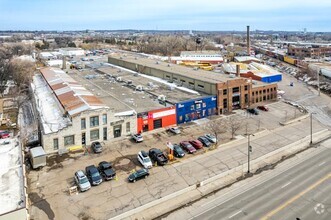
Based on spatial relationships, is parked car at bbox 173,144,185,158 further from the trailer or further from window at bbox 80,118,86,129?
the trailer

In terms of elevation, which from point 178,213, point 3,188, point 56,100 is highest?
point 56,100

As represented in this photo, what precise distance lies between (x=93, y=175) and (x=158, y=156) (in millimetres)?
8977

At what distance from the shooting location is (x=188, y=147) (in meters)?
Answer: 41.8

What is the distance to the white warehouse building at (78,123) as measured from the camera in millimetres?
41844

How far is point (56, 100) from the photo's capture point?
5656 cm

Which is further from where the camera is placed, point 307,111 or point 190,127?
point 307,111

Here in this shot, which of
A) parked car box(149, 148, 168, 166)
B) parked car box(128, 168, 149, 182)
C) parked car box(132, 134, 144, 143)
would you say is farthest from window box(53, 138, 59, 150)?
parked car box(128, 168, 149, 182)

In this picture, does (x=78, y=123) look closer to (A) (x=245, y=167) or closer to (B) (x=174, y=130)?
Answer: (B) (x=174, y=130)

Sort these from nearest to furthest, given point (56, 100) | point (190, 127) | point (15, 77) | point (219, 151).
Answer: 1. point (219, 151)
2. point (190, 127)
3. point (56, 100)
4. point (15, 77)

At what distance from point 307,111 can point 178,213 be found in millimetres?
45466

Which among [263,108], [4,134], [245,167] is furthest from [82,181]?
[263,108]

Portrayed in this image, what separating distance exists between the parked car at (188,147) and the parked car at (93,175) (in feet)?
43.6

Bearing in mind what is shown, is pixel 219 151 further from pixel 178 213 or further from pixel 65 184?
pixel 65 184

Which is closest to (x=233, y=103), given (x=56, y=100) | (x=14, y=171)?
(x=56, y=100)
